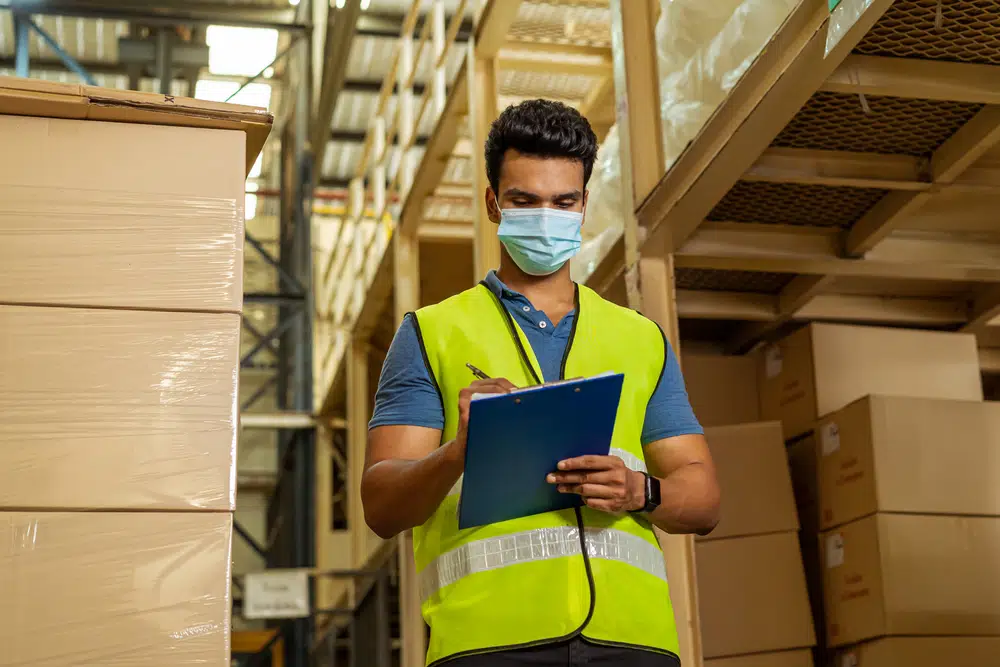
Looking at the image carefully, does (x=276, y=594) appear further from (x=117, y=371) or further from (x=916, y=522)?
(x=117, y=371)

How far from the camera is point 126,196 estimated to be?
2459mm

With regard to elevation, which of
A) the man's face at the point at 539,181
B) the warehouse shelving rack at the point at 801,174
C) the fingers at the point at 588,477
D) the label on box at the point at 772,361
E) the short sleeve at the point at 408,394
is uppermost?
the warehouse shelving rack at the point at 801,174

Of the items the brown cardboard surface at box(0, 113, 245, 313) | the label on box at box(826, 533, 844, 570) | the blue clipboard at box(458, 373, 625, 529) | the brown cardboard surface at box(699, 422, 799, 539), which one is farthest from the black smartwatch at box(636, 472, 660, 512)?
the label on box at box(826, 533, 844, 570)

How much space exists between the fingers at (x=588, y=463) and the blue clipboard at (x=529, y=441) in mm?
22

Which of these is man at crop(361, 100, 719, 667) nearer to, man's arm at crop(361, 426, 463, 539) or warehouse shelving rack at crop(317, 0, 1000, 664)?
man's arm at crop(361, 426, 463, 539)

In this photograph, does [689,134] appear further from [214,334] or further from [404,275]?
[404,275]

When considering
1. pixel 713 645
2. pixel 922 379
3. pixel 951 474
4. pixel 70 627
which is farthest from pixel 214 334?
pixel 922 379

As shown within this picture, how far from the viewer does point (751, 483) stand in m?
5.19

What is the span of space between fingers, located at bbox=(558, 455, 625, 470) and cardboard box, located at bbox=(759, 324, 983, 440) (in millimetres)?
3639

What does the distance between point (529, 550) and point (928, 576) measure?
3.13 m

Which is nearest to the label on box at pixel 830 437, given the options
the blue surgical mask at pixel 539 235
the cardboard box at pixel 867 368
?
the cardboard box at pixel 867 368

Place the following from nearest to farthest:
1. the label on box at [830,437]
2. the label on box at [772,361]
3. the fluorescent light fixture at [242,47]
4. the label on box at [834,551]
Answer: the label on box at [834,551] → the label on box at [830,437] → the label on box at [772,361] → the fluorescent light fixture at [242,47]

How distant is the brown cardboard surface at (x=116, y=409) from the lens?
2246 mm

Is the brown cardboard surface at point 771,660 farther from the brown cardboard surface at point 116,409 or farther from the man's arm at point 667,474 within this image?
the brown cardboard surface at point 116,409
